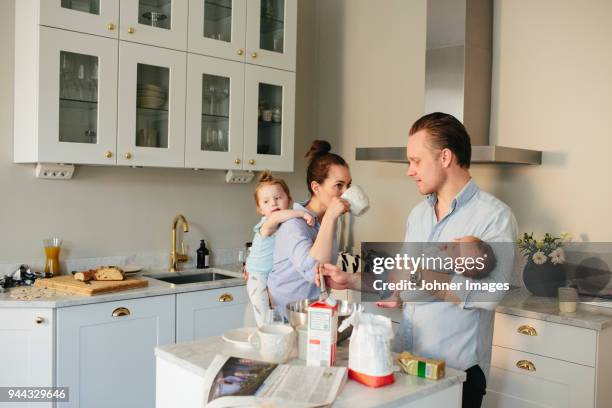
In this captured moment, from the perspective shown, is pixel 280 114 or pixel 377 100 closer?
pixel 280 114

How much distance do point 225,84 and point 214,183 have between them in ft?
2.26

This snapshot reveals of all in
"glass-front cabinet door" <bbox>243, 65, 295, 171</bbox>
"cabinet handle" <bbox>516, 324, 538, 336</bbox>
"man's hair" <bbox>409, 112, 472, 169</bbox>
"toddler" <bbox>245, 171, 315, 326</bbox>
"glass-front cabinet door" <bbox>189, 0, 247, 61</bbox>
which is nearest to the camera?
"man's hair" <bbox>409, 112, 472, 169</bbox>

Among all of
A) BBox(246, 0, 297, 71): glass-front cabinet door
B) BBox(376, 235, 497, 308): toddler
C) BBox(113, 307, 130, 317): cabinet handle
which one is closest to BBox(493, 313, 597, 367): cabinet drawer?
BBox(376, 235, 497, 308): toddler

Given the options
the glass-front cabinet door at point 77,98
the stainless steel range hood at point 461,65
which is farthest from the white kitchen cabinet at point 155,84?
the stainless steel range hood at point 461,65

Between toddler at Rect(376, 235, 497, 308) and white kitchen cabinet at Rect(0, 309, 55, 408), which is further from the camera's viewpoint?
white kitchen cabinet at Rect(0, 309, 55, 408)

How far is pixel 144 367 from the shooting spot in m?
2.94

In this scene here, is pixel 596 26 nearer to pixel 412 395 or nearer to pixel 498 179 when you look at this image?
pixel 498 179

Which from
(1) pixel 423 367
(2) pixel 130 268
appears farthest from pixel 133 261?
(1) pixel 423 367

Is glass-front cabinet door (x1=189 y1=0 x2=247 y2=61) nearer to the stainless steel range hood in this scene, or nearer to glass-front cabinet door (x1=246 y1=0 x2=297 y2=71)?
glass-front cabinet door (x1=246 y1=0 x2=297 y2=71)

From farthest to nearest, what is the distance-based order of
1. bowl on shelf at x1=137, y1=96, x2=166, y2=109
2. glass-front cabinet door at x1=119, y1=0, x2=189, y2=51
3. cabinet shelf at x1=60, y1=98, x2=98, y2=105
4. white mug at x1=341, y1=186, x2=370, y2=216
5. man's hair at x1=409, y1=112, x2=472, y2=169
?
bowl on shelf at x1=137, y1=96, x2=166, y2=109
glass-front cabinet door at x1=119, y1=0, x2=189, y2=51
cabinet shelf at x1=60, y1=98, x2=98, y2=105
white mug at x1=341, y1=186, x2=370, y2=216
man's hair at x1=409, y1=112, x2=472, y2=169

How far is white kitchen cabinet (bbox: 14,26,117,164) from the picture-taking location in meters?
2.71

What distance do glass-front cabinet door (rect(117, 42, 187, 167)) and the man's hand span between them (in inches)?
60.4

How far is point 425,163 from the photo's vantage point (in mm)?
1770

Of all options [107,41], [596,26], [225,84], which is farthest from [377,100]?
[107,41]
